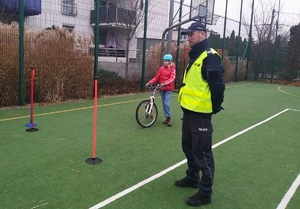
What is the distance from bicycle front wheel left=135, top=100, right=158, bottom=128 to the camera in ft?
22.4

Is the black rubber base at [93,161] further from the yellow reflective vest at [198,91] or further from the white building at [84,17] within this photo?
the white building at [84,17]

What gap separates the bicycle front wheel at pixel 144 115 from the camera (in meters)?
6.82

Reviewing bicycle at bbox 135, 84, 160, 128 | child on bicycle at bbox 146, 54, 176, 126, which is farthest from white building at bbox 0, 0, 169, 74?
bicycle at bbox 135, 84, 160, 128

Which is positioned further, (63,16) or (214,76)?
(63,16)

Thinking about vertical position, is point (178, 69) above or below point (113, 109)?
above

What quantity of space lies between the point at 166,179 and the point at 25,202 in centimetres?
183

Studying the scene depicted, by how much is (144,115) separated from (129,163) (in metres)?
2.41

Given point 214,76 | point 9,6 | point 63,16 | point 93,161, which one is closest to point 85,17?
point 63,16

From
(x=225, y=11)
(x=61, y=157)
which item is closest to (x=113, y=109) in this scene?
(x=61, y=157)

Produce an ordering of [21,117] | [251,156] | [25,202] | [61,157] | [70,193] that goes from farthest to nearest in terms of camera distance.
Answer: [21,117], [251,156], [61,157], [70,193], [25,202]

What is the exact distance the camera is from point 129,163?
15.5 ft

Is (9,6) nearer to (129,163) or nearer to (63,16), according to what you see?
(63,16)

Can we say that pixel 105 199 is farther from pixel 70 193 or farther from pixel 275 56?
pixel 275 56

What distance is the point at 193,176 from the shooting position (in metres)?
3.95
